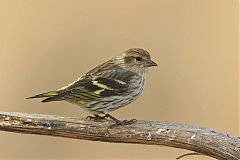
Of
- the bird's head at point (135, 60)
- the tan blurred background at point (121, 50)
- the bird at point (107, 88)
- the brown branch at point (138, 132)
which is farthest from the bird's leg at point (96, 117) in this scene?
the tan blurred background at point (121, 50)

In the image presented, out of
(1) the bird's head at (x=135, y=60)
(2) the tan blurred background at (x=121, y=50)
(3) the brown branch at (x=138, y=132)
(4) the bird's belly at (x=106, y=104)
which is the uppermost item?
(2) the tan blurred background at (x=121, y=50)

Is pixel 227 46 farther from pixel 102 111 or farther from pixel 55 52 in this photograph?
pixel 102 111

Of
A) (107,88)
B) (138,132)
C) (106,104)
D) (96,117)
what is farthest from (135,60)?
(138,132)

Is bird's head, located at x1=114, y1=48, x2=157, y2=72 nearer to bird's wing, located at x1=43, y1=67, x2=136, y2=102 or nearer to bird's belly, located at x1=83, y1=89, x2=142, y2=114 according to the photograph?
bird's wing, located at x1=43, y1=67, x2=136, y2=102

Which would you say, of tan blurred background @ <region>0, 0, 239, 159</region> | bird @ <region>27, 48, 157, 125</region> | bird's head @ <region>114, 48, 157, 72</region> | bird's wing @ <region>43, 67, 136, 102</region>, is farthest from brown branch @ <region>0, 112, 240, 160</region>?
tan blurred background @ <region>0, 0, 239, 159</region>

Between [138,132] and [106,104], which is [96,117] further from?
[138,132]

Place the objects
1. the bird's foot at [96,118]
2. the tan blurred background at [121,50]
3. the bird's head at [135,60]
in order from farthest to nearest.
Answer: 1. the tan blurred background at [121,50]
2. the bird's head at [135,60]
3. the bird's foot at [96,118]

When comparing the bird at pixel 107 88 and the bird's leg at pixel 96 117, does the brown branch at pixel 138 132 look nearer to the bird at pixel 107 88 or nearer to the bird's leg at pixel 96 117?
the bird's leg at pixel 96 117
